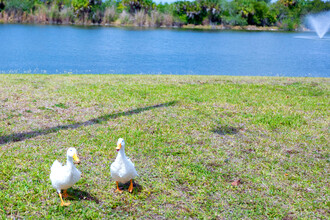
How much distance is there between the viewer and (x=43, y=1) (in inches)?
2594

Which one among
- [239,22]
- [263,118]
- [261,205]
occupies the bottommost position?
[261,205]

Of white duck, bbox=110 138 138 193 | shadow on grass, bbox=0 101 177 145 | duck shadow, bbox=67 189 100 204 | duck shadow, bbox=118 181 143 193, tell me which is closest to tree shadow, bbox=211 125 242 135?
shadow on grass, bbox=0 101 177 145

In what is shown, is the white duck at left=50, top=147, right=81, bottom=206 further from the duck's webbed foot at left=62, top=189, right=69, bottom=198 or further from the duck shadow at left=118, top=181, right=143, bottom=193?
the duck shadow at left=118, top=181, right=143, bottom=193

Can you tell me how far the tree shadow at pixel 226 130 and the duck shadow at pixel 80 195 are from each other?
2767 mm

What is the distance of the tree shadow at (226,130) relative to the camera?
5.74 meters

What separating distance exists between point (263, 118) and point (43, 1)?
68865 mm

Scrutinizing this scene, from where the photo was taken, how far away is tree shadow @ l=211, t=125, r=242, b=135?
5.74 meters

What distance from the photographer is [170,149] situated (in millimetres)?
4996

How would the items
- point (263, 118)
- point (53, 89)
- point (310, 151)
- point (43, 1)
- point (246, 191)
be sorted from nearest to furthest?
point (246, 191) → point (310, 151) → point (263, 118) → point (53, 89) → point (43, 1)

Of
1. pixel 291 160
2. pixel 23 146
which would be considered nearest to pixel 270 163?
pixel 291 160

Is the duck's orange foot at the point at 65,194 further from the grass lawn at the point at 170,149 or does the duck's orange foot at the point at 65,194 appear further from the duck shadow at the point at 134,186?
the duck shadow at the point at 134,186

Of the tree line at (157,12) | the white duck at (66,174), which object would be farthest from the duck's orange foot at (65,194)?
the tree line at (157,12)

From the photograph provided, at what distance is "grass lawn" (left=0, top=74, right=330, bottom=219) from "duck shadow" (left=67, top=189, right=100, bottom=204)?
0.01 metres

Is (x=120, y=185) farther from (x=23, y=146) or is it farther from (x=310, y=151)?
(x=310, y=151)
